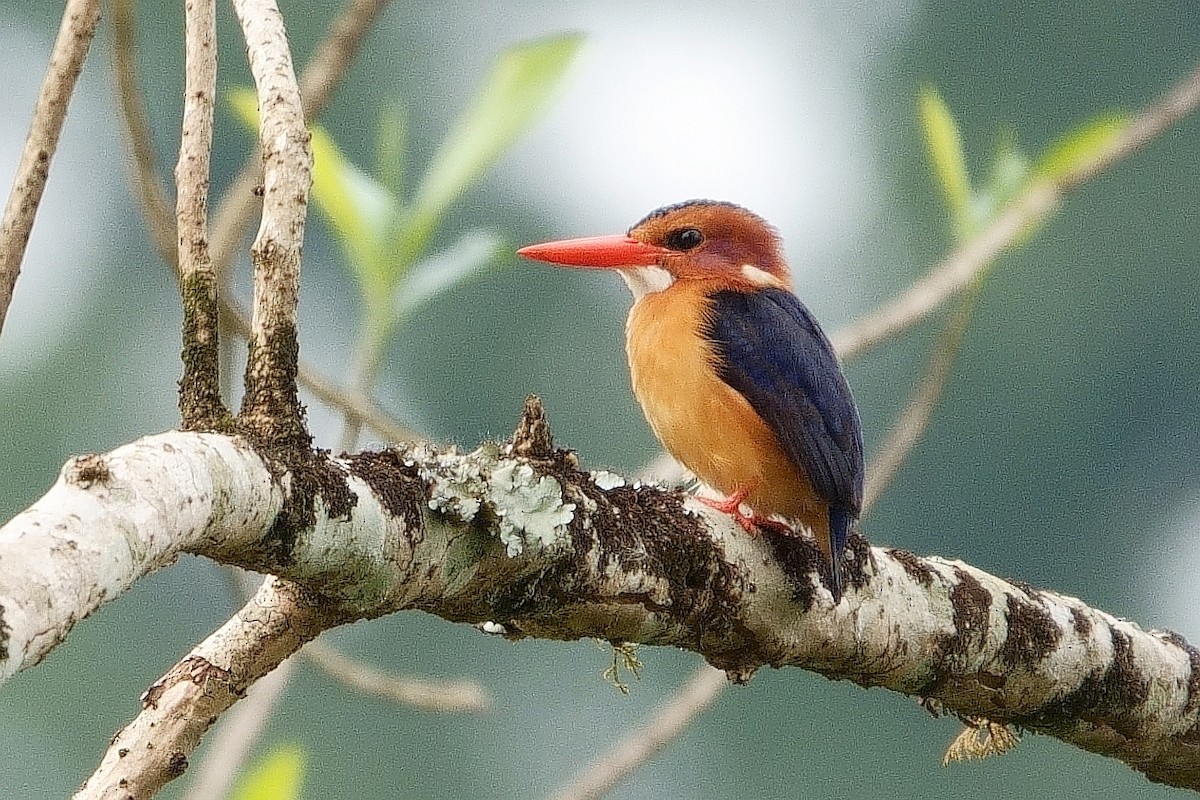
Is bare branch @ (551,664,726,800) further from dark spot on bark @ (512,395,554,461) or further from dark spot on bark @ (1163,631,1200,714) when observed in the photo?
dark spot on bark @ (512,395,554,461)

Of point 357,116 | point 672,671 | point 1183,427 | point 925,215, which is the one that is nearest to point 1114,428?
point 1183,427

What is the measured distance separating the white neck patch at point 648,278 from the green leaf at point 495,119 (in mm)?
242

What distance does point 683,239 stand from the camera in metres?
1.90

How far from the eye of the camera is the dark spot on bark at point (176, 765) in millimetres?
904

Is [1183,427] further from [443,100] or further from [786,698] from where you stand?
[443,100]

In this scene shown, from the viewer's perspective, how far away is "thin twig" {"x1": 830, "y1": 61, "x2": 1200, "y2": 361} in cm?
185

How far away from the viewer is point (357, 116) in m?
3.05

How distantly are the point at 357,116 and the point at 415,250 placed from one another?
1383 millimetres

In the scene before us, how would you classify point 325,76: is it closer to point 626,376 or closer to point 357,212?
point 357,212

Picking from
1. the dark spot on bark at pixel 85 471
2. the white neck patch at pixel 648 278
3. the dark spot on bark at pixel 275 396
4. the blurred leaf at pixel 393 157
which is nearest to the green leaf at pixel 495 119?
the blurred leaf at pixel 393 157

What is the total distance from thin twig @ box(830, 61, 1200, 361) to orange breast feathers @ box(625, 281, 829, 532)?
0.91 feet

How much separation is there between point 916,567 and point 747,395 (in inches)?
10.7

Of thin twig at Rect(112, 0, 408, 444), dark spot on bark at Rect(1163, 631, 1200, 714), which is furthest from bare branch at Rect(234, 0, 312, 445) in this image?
dark spot on bark at Rect(1163, 631, 1200, 714)

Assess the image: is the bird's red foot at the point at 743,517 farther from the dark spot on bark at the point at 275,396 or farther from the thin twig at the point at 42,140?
the thin twig at the point at 42,140
